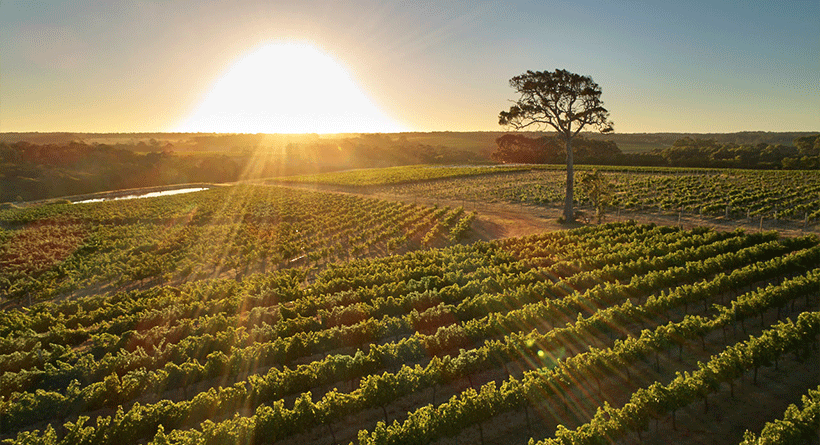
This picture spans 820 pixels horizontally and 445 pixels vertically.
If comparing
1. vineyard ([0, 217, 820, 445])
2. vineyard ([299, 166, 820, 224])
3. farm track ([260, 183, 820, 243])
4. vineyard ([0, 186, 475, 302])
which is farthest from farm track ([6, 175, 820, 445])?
vineyard ([299, 166, 820, 224])

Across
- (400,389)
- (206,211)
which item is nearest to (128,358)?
(400,389)

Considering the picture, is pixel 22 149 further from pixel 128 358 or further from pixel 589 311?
pixel 589 311

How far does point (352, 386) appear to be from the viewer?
34.2ft

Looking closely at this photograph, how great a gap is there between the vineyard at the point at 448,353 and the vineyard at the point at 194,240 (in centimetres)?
244

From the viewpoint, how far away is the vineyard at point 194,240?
23062 millimetres

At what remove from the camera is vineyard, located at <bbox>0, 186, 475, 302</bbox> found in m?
23.1

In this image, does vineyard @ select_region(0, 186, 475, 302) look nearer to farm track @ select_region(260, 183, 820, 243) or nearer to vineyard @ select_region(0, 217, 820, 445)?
farm track @ select_region(260, 183, 820, 243)

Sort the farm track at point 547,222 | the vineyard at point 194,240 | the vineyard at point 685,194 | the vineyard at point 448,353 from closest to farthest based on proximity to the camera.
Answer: the vineyard at point 448,353, the vineyard at point 194,240, the farm track at point 547,222, the vineyard at point 685,194

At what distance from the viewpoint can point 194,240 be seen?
31688 mm

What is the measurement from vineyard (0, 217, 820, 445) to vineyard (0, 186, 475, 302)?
2.44 m

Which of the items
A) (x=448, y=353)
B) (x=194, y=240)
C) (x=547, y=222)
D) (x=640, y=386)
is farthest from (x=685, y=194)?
(x=194, y=240)

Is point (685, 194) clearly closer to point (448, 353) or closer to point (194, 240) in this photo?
point (448, 353)

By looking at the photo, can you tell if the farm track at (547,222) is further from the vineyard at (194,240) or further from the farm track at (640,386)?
the farm track at (640,386)

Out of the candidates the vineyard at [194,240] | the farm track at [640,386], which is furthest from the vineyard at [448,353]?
the vineyard at [194,240]
